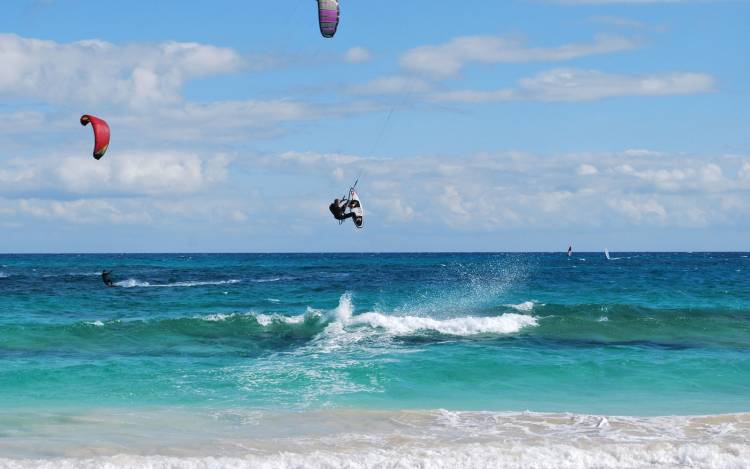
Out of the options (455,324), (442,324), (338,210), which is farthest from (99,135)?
(455,324)

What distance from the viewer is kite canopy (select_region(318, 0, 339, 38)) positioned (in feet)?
58.2

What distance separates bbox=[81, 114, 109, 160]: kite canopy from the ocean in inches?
198

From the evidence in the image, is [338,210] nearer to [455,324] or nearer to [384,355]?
[384,355]

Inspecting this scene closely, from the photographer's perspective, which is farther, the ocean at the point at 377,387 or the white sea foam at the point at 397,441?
the ocean at the point at 377,387

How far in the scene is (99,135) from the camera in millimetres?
19391

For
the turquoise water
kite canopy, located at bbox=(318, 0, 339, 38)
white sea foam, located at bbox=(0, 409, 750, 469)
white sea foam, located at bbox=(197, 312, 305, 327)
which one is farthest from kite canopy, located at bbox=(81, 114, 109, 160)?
white sea foam, located at bbox=(197, 312, 305, 327)

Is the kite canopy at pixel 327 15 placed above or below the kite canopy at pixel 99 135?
above

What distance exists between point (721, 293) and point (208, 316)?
24.3 metres

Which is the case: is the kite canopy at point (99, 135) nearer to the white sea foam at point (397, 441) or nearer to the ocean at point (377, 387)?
the ocean at point (377, 387)

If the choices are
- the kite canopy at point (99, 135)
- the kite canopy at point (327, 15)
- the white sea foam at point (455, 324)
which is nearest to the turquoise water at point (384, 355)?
the white sea foam at point (455, 324)

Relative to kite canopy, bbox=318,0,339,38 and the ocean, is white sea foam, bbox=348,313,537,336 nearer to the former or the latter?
the ocean

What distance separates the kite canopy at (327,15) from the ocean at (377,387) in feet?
25.0

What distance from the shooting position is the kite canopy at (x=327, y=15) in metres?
17.8

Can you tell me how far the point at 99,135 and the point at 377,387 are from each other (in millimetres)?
9266
